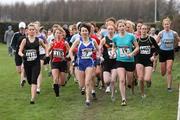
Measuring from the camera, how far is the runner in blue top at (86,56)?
12.8 meters

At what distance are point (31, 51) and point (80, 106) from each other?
1868 millimetres

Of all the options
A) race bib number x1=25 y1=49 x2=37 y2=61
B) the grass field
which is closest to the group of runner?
race bib number x1=25 y1=49 x2=37 y2=61

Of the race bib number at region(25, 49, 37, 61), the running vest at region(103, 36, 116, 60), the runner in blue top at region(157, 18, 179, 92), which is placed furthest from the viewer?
the runner in blue top at region(157, 18, 179, 92)

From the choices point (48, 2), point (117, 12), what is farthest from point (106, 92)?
point (48, 2)

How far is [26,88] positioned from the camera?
55.7ft

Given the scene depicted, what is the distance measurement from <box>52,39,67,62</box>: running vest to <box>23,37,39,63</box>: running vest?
966mm

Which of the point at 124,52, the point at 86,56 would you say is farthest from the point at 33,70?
the point at 124,52

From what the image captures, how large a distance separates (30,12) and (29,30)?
278 ft

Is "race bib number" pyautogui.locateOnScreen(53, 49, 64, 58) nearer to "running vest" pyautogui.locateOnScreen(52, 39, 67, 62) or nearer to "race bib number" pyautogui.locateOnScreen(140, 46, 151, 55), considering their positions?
"running vest" pyautogui.locateOnScreen(52, 39, 67, 62)

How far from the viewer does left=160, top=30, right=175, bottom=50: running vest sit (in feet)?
48.9

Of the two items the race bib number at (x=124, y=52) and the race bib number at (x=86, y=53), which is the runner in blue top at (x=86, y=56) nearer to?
the race bib number at (x=86, y=53)

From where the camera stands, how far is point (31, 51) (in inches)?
530

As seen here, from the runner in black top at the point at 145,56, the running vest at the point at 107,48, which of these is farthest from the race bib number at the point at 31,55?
the runner in black top at the point at 145,56

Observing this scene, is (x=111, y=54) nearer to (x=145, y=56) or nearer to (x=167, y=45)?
(x=145, y=56)
